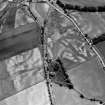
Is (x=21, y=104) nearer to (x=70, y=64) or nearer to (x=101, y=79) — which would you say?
(x=70, y=64)

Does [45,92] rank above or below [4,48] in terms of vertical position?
below

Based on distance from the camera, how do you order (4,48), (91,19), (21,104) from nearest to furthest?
(21,104)
(4,48)
(91,19)

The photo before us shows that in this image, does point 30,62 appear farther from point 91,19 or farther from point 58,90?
point 91,19

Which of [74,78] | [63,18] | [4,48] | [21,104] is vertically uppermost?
[63,18]

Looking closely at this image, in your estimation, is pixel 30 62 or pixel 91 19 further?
pixel 91 19

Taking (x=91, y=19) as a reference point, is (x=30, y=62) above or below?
below

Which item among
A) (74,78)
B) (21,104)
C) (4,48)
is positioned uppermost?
(4,48)

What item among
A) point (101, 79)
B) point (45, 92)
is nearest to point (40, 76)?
point (45, 92)

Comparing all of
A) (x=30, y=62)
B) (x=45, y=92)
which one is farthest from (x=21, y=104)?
(x=30, y=62)

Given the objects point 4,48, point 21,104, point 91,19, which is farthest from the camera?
point 91,19
